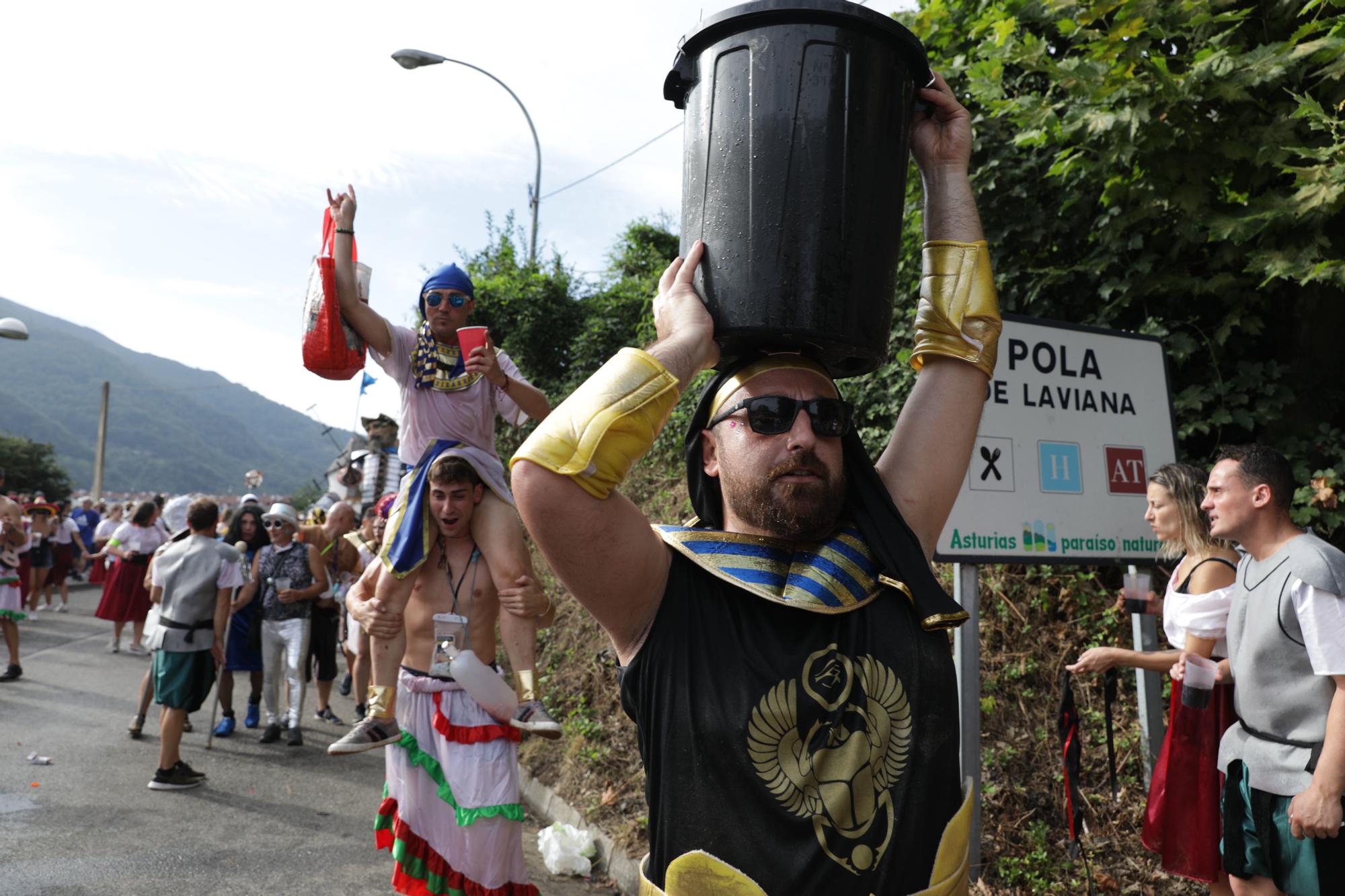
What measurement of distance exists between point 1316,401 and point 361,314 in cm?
536

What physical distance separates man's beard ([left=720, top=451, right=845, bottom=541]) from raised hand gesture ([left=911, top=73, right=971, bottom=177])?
33.6 inches

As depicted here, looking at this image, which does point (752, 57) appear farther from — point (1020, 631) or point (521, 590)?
point (1020, 631)

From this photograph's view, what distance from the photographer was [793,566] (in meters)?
1.88

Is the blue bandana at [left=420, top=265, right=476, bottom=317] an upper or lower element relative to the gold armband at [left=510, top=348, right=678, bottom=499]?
upper

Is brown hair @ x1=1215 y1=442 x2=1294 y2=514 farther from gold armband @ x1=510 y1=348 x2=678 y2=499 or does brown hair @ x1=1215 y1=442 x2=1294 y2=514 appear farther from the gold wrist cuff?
the gold wrist cuff

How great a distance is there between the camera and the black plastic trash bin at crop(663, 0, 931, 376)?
1.86 m

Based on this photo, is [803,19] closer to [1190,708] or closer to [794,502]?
[794,502]

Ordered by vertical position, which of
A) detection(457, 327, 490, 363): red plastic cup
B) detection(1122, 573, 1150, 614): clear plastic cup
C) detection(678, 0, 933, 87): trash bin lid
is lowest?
detection(1122, 573, 1150, 614): clear plastic cup

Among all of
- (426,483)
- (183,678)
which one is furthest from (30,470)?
(426,483)

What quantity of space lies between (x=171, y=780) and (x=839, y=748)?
7.01 metres

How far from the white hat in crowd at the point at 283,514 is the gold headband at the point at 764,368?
8466mm

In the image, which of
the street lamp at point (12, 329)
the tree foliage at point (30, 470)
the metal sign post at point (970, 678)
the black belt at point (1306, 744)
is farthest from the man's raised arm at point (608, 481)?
the tree foliage at point (30, 470)

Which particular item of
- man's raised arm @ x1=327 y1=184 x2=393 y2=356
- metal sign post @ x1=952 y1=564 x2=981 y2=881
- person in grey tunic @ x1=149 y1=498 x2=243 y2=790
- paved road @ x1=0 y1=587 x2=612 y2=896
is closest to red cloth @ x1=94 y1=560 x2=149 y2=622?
paved road @ x1=0 y1=587 x2=612 y2=896

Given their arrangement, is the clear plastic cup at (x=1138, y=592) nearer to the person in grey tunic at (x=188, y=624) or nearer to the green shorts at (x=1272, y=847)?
the green shorts at (x=1272, y=847)
